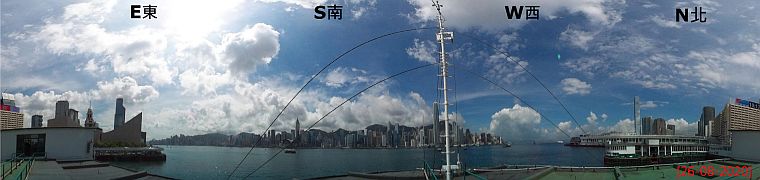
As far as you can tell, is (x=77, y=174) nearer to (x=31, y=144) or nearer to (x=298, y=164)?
(x=31, y=144)

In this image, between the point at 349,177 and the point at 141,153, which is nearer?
the point at 349,177

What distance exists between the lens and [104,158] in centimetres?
9312

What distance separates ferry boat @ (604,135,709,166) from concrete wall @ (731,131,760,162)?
3612 centimetres

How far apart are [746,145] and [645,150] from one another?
4044cm

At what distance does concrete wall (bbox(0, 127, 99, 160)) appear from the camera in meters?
25.3

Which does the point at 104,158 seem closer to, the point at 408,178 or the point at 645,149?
the point at 408,178

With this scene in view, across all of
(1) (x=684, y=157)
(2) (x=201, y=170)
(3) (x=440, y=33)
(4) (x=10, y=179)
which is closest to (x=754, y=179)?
(3) (x=440, y=33)

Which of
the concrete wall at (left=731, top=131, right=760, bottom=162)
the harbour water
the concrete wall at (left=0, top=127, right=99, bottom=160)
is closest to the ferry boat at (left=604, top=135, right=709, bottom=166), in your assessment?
the harbour water

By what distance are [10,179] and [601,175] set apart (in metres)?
23.4

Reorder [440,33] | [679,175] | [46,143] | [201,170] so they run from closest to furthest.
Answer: [440,33] < [679,175] < [46,143] < [201,170]

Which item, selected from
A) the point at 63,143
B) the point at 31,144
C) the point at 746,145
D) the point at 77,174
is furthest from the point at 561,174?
the point at 31,144

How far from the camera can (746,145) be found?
92.4 ft

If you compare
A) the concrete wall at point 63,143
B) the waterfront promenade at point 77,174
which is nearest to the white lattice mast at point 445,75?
the waterfront promenade at point 77,174

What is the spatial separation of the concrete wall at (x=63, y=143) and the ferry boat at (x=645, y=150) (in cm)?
6656
